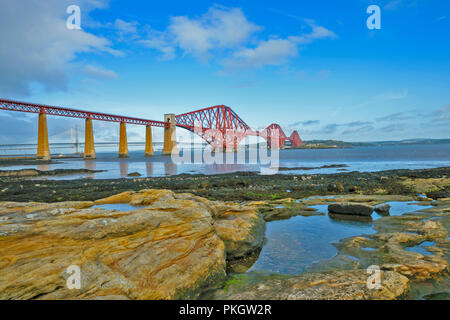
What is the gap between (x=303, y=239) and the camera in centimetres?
614

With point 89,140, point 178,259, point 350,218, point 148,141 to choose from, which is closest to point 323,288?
point 178,259

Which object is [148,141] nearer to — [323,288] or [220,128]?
[220,128]

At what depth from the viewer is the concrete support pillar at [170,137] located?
82562 mm

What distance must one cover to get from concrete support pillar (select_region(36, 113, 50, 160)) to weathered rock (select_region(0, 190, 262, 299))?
54082mm

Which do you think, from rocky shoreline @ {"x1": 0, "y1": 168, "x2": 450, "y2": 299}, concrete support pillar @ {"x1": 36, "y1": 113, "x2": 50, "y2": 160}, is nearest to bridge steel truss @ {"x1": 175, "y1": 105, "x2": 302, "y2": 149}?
concrete support pillar @ {"x1": 36, "y1": 113, "x2": 50, "y2": 160}

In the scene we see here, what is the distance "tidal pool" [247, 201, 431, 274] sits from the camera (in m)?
4.81

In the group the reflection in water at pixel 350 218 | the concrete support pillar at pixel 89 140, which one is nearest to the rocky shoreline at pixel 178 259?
the reflection in water at pixel 350 218

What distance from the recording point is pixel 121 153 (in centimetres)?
7144

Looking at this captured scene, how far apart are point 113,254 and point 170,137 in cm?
8217

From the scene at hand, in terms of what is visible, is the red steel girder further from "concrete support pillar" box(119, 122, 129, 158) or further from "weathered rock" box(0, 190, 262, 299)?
"weathered rock" box(0, 190, 262, 299)
